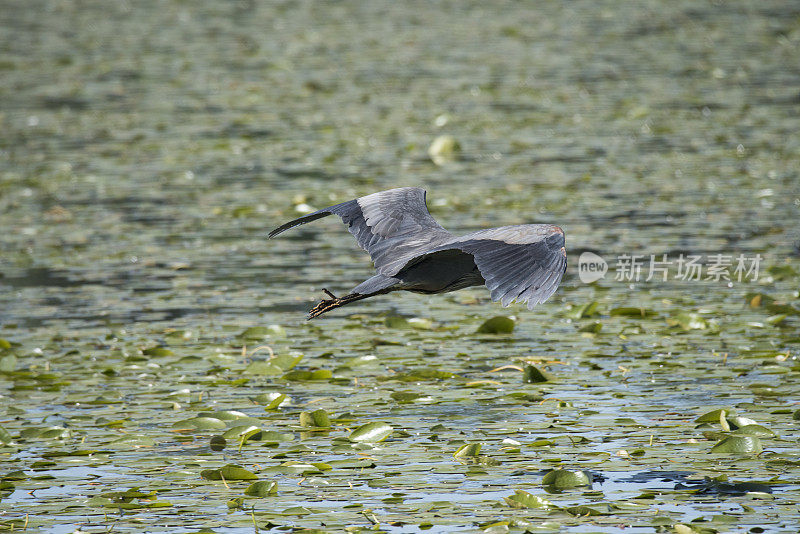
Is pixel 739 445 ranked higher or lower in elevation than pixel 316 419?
higher

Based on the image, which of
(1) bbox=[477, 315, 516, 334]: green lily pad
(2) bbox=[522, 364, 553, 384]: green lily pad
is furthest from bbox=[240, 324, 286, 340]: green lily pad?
(2) bbox=[522, 364, 553, 384]: green lily pad

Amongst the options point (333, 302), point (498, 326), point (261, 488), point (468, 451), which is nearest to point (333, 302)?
point (333, 302)

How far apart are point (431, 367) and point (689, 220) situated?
3.70 meters

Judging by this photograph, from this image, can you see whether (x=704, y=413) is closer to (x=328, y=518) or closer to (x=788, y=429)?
(x=788, y=429)

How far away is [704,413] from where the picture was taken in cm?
549

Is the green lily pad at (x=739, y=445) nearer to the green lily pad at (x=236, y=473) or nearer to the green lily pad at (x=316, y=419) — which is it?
the green lily pad at (x=316, y=419)

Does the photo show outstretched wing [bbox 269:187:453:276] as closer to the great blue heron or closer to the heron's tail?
the great blue heron

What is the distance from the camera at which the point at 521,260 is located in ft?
14.8

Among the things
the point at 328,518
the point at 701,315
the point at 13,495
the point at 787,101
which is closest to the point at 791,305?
the point at 701,315

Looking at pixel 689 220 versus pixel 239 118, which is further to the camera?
pixel 239 118

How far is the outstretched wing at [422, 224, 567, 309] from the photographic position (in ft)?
14.2

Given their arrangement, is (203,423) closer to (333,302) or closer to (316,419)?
(316,419)

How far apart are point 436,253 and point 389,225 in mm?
572

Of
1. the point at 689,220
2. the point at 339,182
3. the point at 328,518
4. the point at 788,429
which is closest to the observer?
the point at 328,518
